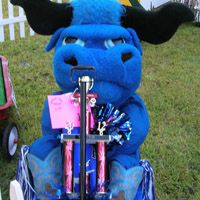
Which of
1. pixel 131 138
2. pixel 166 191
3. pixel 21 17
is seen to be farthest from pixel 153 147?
pixel 21 17

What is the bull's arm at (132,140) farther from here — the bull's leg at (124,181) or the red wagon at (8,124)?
the red wagon at (8,124)

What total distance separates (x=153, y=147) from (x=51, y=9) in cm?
115

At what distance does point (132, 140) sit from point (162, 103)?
4.93 ft

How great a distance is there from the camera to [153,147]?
8.10 ft

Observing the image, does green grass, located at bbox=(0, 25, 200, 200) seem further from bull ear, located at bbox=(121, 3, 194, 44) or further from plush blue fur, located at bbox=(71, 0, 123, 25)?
plush blue fur, located at bbox=(71, 0, 123, 25)

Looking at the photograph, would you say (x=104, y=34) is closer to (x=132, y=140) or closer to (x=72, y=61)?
(x=72, y=61)

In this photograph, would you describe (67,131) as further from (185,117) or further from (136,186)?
(185,117)

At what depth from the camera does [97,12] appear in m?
1.54

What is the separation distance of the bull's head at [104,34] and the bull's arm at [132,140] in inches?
3.4

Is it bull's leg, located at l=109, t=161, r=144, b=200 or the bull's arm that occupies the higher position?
the bull's arm

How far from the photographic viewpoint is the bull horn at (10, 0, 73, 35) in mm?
1654

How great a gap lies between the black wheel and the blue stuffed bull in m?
0.60

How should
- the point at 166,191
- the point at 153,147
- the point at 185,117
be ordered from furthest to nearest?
the point at 185,117 < the point at 153,147 < the point at 166,191

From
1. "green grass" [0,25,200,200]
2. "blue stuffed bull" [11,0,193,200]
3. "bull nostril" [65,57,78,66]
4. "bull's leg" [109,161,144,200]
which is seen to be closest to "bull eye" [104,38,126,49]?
"blue stuffed bull" [11,0,193,200]
